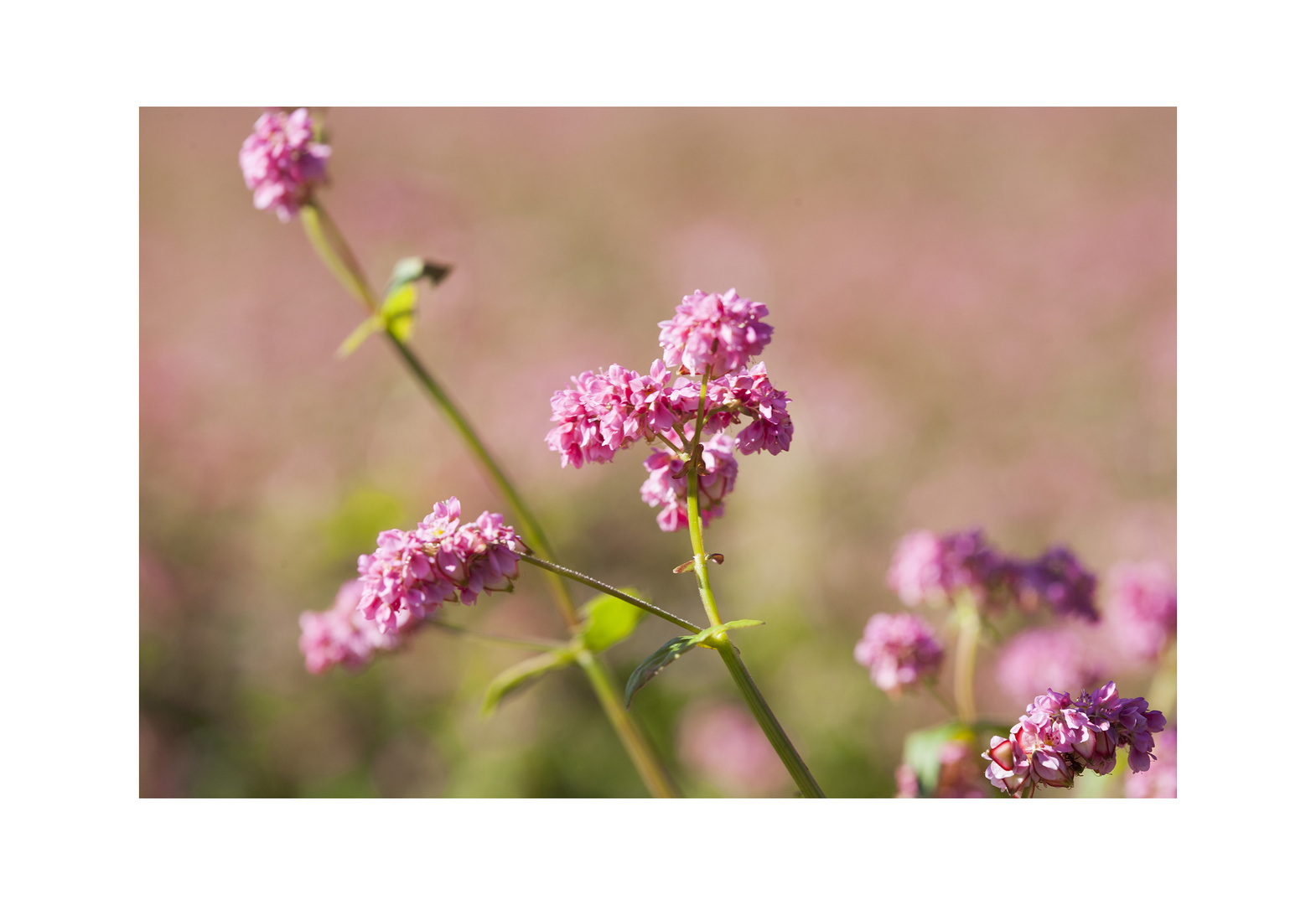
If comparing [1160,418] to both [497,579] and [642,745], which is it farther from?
[497,579]

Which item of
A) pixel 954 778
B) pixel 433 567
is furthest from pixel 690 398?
pixel 954 778

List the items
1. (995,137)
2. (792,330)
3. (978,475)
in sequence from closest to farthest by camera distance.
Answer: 1. (978,475)
2. (792,330)
3. (995,137)

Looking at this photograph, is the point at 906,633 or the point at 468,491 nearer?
the point at 906,633

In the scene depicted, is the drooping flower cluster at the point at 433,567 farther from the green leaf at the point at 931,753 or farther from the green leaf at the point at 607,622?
the green leaf at the point at 931,753

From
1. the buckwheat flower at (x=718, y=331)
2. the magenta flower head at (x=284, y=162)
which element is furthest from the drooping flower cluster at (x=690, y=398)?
the magenta flower head at (x=284, y=162)

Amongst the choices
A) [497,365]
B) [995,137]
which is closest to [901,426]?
[497,365]

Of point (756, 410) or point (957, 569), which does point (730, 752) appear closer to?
point (957, 569)
